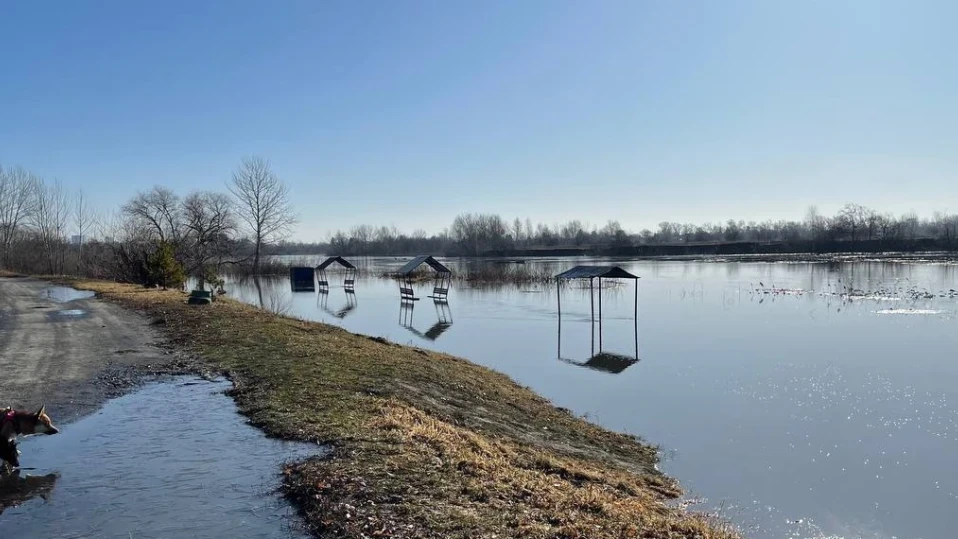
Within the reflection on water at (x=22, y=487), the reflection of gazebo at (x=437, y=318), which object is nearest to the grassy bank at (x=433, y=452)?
the reflection on water at (x=22, y=487)

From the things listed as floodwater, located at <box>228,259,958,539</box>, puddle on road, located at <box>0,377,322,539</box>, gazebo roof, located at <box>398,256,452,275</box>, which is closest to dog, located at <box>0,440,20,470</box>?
puddle on road, located at <box>0,377,322,539</box>

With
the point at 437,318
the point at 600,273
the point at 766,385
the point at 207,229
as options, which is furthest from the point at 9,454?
the point at 207,229

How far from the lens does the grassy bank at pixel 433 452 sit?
4.55m

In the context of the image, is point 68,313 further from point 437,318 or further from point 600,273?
point 600,273

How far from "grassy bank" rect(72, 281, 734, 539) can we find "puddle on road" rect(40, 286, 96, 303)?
1217cm

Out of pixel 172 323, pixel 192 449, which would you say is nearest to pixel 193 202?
pixel 172 323

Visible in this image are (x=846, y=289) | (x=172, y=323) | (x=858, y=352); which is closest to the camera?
(x=172, y=323)

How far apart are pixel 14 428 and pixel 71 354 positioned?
21.5 feet

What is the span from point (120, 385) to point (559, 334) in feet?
46.6

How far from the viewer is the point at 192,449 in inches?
242

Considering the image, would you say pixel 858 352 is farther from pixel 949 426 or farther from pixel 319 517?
pixel 319 517

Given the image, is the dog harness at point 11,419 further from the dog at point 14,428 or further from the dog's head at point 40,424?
the dog's head at point 40,424

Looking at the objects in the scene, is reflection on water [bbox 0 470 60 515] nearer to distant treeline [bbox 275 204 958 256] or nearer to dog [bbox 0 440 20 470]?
dog [bbox 0 440 20 470]

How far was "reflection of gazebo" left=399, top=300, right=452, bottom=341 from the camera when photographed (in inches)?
831
